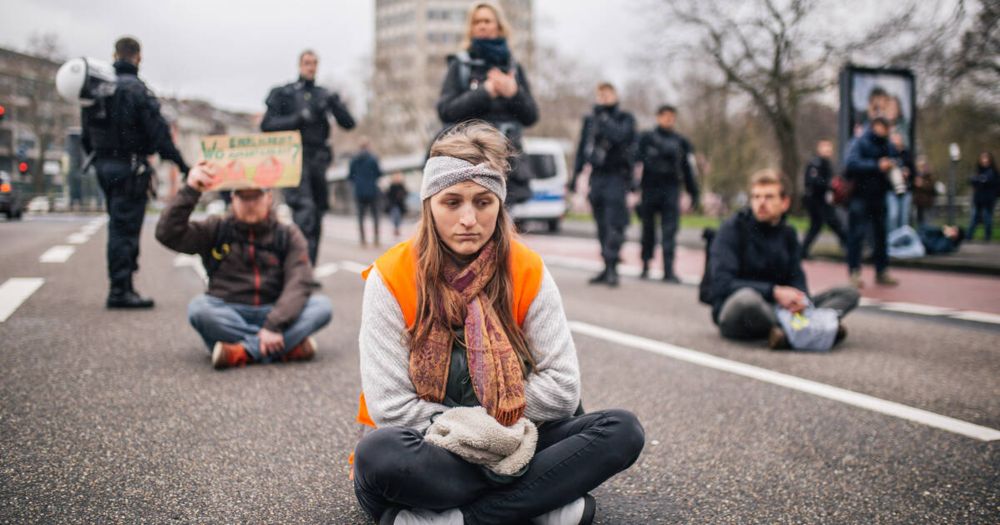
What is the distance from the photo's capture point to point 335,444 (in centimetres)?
321

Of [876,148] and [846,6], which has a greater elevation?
[846,6]

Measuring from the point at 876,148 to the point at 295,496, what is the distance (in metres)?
8.16

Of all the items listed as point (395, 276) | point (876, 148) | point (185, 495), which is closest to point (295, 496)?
point (185, 495)

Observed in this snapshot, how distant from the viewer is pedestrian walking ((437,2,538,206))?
5871mm

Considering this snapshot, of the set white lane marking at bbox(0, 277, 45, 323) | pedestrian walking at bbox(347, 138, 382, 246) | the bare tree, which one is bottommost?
white lane marking at bbox(0, 277, 45, 323)

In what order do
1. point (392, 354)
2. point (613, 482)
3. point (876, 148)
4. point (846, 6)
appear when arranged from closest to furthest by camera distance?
1. point (392, 354)
2. point (613, 482)
3. point (876, 148)
4. point (846, 6)

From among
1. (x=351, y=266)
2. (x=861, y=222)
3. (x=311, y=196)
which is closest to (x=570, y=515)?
(x=311, y=196)

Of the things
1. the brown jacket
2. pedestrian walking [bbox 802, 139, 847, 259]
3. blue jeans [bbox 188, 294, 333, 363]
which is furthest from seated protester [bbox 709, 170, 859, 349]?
pedestrian walking [bbox 802, 139, 847, 259]

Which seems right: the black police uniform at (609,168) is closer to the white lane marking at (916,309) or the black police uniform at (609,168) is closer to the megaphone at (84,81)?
the white lane marking at (916,309)

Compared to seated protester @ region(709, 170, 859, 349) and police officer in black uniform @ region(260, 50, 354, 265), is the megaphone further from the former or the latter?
seated protester @ region(709, 170, 859, 349)

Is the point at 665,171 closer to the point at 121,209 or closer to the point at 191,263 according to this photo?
the point at 121,209

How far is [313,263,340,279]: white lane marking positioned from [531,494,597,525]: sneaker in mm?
7507

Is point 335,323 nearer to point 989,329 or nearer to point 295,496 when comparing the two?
point 295,496

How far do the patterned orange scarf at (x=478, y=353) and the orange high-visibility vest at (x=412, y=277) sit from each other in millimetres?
84
